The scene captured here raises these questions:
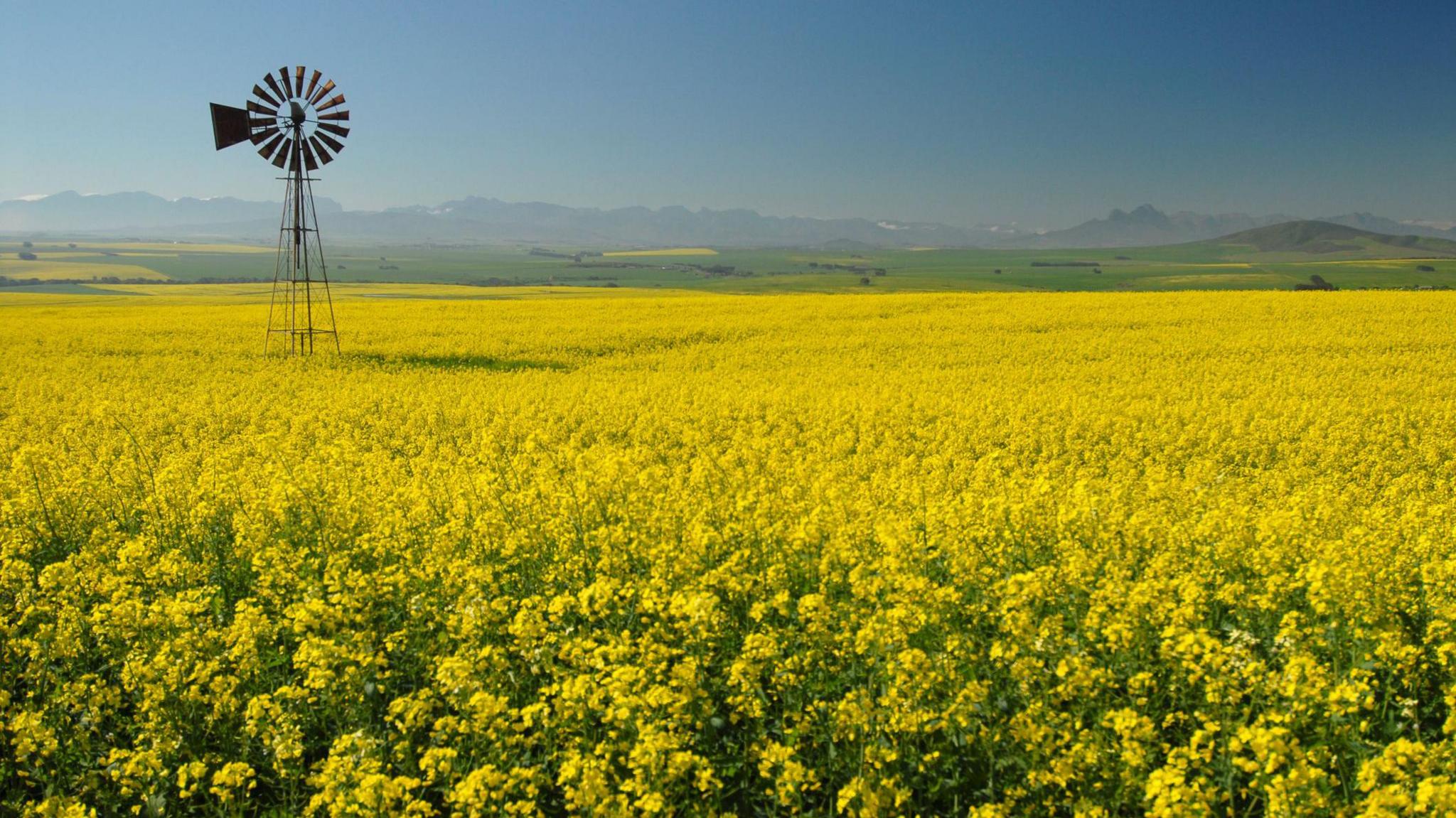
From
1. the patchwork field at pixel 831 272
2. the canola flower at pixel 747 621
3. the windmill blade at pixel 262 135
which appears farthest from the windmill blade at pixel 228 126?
the patchwork field at pixel 831 272

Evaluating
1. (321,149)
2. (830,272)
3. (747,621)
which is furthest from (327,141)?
(830,272)

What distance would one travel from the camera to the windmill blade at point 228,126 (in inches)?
856

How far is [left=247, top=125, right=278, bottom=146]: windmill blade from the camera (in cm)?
2245

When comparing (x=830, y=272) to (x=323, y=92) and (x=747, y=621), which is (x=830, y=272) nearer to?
(x=323, y=92)

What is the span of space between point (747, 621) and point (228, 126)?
937 inches

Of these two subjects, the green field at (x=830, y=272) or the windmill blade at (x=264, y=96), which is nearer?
the windmill blade at (x=264, y=96)

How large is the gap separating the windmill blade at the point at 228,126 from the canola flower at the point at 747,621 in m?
12.1

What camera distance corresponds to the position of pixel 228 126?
22.0 meters

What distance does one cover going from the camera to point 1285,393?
49.6 feet

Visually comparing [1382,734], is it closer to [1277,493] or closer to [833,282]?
[1277,493]

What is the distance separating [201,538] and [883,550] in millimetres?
6148

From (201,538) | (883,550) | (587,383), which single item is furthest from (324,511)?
(587,383)

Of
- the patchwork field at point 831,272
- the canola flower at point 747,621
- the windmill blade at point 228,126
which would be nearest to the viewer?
the canola flower at point 747,621

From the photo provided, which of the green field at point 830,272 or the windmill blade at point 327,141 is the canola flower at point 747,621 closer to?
the windmill blade at point 327,141
